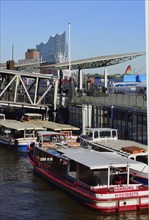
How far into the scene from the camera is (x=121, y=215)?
60.0 feet

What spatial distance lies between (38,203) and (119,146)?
28.8ft

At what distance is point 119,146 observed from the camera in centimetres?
2653

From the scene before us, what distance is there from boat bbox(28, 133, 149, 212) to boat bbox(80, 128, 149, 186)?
0.54 m

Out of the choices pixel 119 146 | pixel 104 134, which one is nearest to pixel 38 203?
pixel 119 146

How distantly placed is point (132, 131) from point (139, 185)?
15.8 metres

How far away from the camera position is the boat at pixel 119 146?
20234 mm

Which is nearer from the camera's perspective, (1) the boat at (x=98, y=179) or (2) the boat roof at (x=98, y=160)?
(1) the boat at (x=98, y=179)

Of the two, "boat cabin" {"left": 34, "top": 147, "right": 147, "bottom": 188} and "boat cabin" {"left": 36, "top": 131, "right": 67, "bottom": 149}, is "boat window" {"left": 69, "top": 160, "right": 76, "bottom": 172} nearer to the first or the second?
"boat cabin" {"left": 34, "top": 147, "right": 147, "bottom": 188}

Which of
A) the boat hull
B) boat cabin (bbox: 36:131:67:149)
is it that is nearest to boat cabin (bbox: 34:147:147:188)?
the boat hull

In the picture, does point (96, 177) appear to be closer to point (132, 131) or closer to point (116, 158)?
point (116, 158)

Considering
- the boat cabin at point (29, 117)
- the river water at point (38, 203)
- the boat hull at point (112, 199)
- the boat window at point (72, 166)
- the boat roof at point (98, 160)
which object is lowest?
the river water at point (38, 203)

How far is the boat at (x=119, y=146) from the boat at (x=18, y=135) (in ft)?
27.4

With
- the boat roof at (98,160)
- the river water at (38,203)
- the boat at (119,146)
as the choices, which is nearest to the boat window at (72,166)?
the boat roof at (98,160)

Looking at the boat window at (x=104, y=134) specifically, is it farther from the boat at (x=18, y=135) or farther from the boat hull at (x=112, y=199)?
the boat hull at (x=112, y=199)
